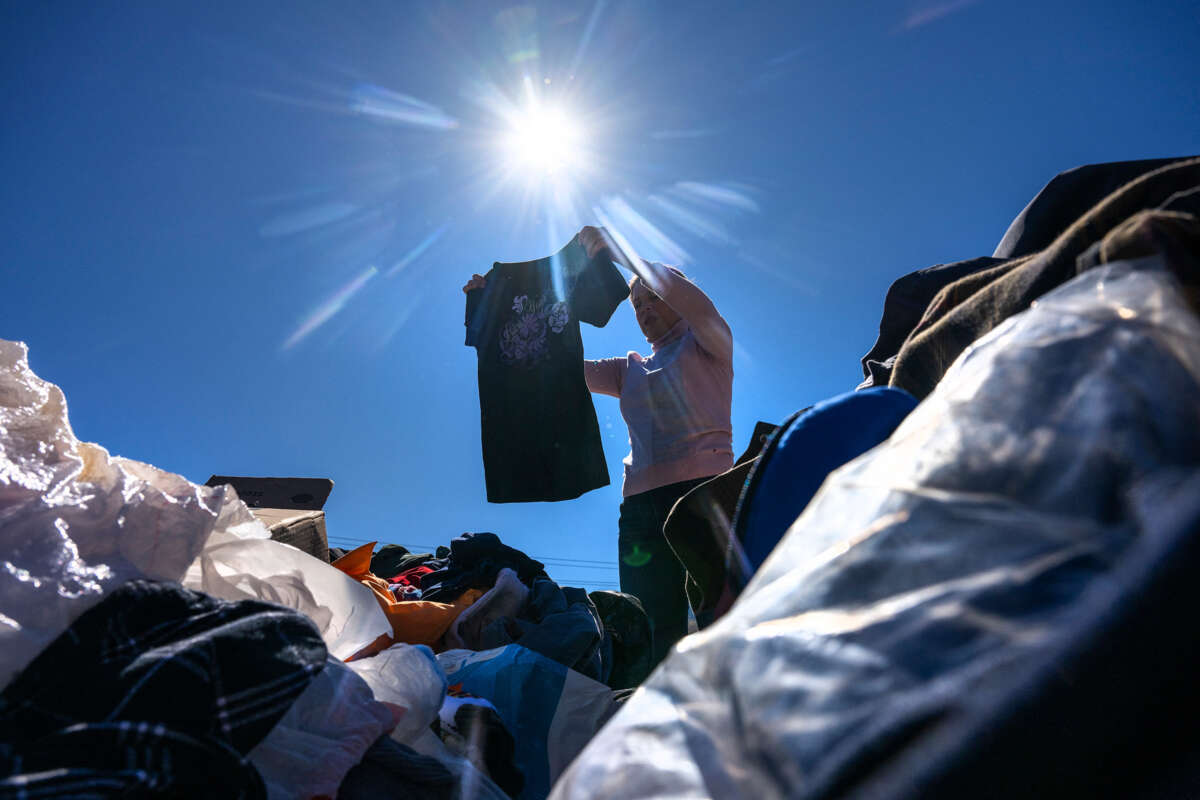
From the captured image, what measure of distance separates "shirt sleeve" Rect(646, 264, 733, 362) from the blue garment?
1.20 metres

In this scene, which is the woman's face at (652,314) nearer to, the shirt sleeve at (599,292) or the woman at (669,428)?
the woman at (669,428)

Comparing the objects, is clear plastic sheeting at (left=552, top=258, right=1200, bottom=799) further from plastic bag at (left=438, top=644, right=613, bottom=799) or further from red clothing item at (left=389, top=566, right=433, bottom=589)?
red clothing item at (left=389, top=566, right=433, bottom=589)

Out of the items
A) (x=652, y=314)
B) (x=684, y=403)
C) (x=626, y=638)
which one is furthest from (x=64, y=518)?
(x=652, y=314)

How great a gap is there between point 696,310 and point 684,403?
295mm

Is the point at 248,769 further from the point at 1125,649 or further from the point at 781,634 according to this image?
the point at 1125,649

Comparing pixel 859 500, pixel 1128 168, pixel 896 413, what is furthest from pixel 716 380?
pixel 859 500

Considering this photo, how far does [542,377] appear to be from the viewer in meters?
2.21

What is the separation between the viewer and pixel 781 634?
271mm

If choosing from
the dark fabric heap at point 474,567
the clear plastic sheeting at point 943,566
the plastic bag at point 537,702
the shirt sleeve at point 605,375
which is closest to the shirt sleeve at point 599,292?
the shirt sleeve at point 605,375

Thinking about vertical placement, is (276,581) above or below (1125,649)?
above

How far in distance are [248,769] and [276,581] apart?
0.34 metres

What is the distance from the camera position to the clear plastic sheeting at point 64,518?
0.45 meters

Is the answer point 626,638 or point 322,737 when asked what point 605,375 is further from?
point 322,737

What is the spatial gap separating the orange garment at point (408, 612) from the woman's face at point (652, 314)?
113 centimetres
